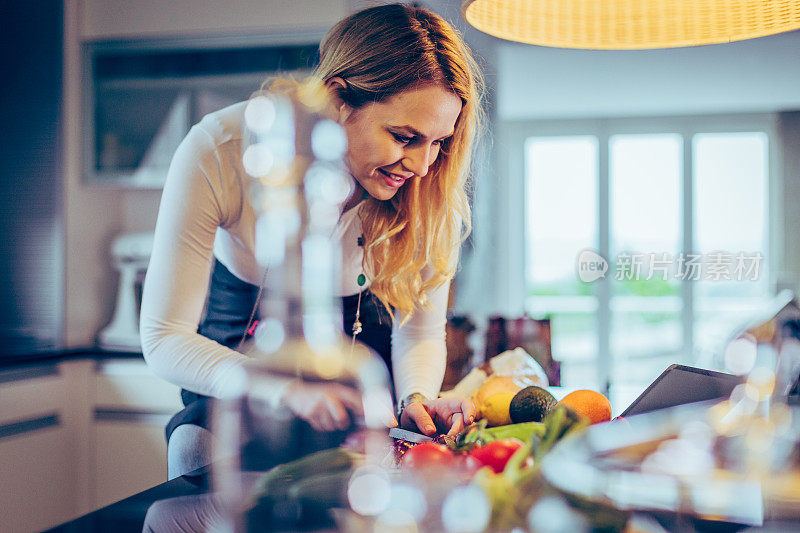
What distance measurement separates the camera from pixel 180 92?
2316 millimetres

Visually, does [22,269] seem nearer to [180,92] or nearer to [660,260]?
[180,92]

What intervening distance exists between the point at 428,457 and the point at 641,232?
4934 mm

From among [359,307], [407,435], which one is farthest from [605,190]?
[407,435]

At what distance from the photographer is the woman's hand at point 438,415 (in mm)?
817

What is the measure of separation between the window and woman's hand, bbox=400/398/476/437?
431 cm

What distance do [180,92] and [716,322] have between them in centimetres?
415

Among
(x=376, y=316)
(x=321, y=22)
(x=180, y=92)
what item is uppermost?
(x=321, y=22)

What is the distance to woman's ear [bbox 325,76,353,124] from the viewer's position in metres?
0.98

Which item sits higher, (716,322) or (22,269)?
(22,269)

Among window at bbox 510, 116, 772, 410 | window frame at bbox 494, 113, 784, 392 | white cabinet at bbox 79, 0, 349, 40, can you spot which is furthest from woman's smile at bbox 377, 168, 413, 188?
window at bbox 510, 116, 772, 410

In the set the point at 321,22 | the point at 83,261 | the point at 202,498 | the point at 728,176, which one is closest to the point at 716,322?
the point at 728,176

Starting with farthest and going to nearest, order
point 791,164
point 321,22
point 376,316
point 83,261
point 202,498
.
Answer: point 791,164, point 83,261, point 321,22, point 376,316, point 202,498

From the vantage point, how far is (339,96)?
3.22 feet

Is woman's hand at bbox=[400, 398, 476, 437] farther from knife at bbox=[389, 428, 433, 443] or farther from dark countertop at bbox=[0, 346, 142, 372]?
dark countertop at bbox=[0, 346, 142, 372]
